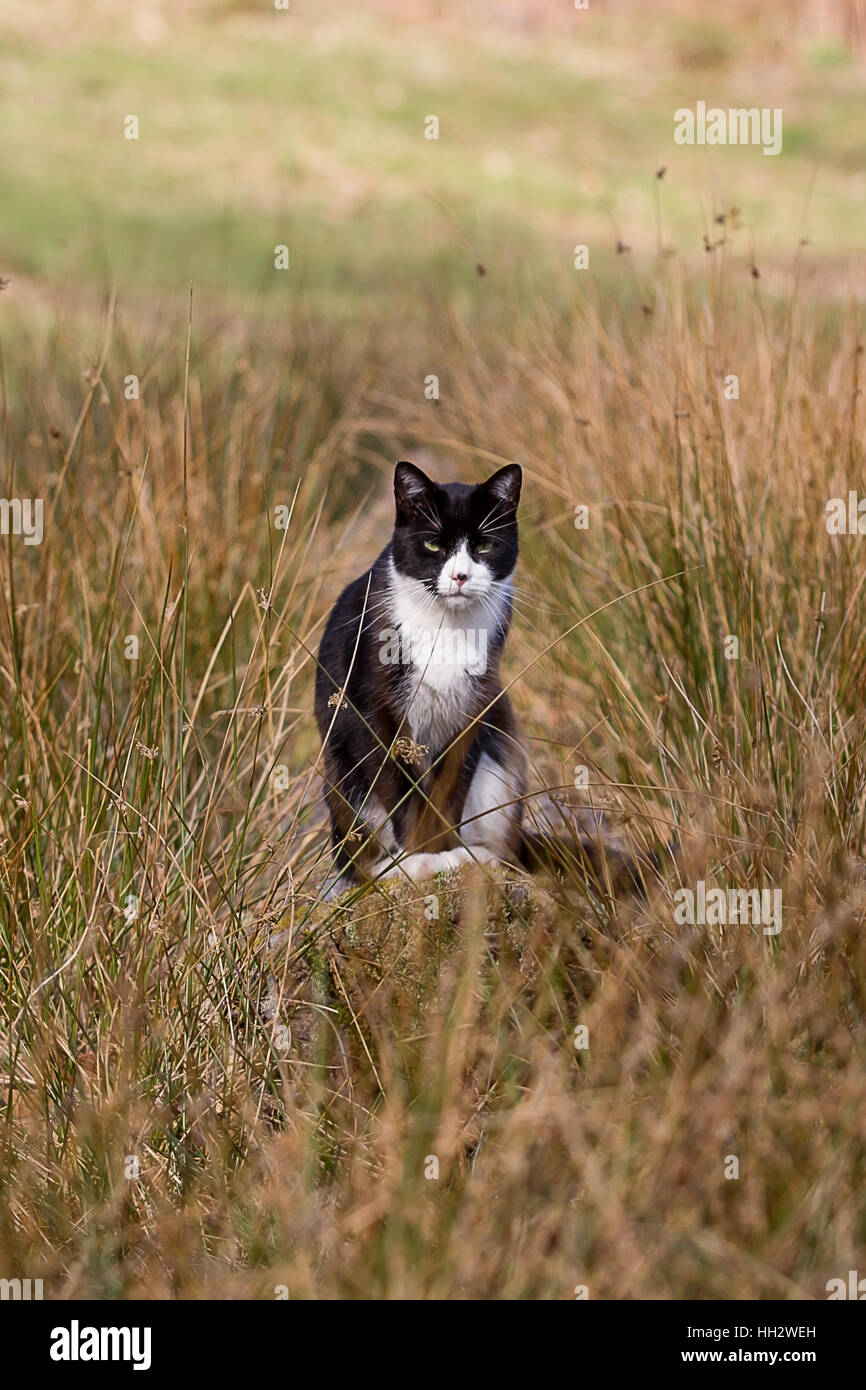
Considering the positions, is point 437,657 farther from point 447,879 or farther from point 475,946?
point 475,946

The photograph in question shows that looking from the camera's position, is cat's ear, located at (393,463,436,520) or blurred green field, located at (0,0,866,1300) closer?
blurred green field, located at (0,0,866,1300)

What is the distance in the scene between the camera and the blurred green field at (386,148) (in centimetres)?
891

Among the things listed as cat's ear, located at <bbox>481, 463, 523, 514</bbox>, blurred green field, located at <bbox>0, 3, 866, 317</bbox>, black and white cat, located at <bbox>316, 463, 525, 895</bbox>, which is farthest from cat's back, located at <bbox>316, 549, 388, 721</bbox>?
blurred green field, located at <bbox>0, 3, 866, 317</bbox>

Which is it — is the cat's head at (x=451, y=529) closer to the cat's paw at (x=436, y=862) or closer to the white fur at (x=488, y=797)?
the white fur at (x=488, y=797)

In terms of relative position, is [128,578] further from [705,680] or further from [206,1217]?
[206,1217]

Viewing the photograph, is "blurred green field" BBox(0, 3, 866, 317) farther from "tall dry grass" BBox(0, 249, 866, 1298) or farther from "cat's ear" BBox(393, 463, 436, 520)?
"cat's ear" BBox(393, 463, 436, 520)

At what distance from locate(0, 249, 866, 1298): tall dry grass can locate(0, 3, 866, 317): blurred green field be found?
69.0 inches

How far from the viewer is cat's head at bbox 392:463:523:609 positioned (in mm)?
2529

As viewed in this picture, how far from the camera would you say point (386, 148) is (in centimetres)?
1329

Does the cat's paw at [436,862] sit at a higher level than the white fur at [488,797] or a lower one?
lower

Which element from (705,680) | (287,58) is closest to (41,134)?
(287,58)

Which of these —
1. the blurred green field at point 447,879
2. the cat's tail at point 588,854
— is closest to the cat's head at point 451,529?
the blurred green field at point 447,879

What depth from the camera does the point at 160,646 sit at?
86.4 inches
